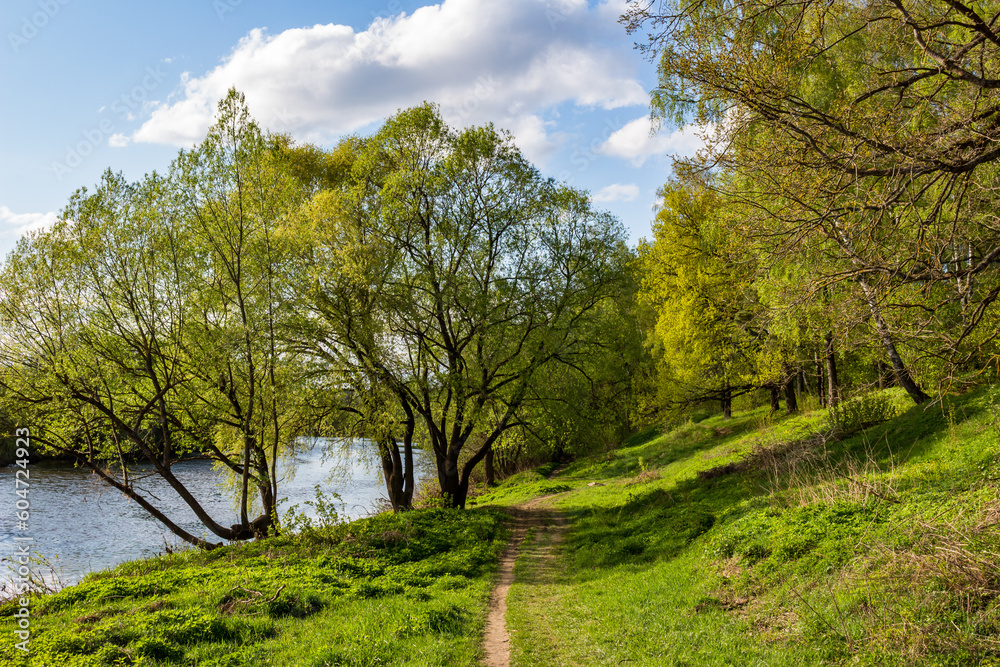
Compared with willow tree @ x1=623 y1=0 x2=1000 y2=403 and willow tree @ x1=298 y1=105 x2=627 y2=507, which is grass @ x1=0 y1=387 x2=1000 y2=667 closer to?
willow tree @ x1=623 y1=0 x2=1000 y2=403

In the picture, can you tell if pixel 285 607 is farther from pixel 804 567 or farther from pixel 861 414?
pixel 861 414

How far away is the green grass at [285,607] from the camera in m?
7.04

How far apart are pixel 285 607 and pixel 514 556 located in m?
6.43

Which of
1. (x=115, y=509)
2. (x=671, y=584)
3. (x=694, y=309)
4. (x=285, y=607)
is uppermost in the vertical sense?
(x=694, y=309)

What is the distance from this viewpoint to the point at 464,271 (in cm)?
1920

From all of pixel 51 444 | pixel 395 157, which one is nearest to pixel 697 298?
pixel 395 157

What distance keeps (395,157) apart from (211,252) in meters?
6.81

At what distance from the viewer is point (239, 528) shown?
50.1 ft

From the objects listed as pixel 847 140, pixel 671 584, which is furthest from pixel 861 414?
pixel 847 140

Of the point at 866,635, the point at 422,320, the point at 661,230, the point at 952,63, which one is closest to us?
the point at 952,63

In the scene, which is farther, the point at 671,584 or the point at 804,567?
the point at 671,584

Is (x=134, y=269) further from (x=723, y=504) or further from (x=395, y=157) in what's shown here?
(x=723, y=504)

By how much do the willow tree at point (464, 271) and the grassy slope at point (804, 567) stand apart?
5.88 metres

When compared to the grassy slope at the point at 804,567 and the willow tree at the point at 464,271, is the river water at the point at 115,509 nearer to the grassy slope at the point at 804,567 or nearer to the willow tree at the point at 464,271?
the willow tree at the point at 464,271
